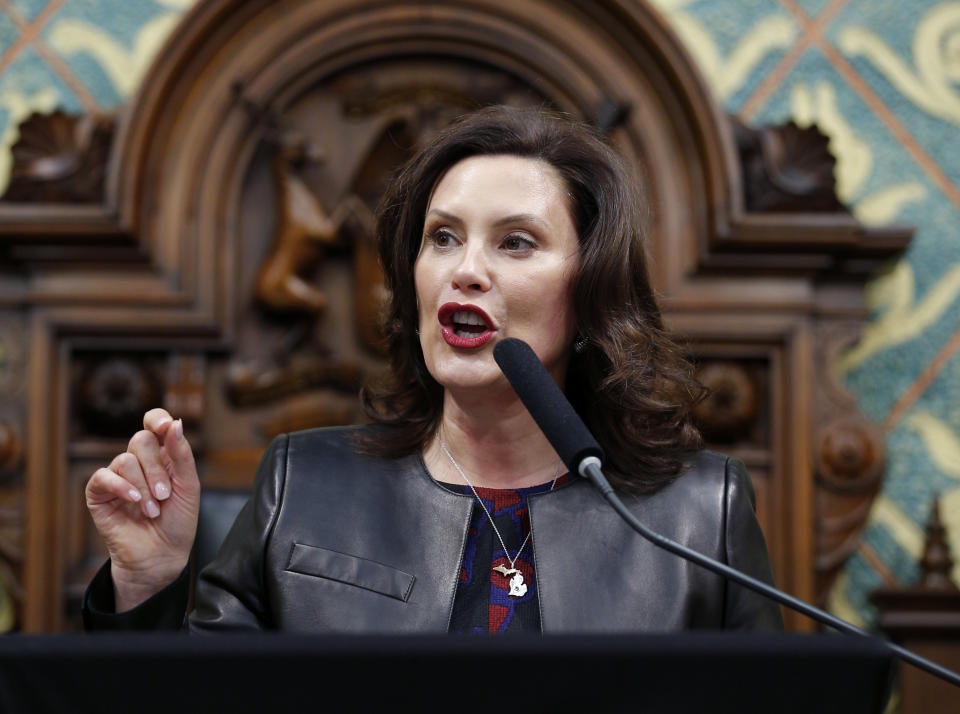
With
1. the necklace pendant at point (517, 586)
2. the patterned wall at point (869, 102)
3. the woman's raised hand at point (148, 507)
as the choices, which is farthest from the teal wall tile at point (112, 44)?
Answer: the necklace pendant at point (517, 586)

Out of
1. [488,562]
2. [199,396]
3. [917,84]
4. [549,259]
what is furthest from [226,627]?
[917,84]

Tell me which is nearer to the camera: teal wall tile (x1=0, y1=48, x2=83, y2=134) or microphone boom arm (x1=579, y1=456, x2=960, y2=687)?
microphone boom arm (x1=579, y1=456, x2=960, y2=687)

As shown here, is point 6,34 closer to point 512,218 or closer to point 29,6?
point 29,6

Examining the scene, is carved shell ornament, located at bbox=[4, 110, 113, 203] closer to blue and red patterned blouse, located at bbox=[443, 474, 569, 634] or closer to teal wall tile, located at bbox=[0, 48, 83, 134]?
teal wall tile, located at bbox=[0, 48, 83, 134]

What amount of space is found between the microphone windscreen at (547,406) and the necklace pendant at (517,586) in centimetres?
31

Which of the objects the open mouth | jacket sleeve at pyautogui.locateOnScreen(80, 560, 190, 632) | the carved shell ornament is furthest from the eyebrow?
the carved shell ornament

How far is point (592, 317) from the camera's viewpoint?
156 centimetres

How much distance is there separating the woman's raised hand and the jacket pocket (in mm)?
139

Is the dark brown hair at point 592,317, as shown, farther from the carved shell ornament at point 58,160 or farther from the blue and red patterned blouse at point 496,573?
the carved shell ornament at point 58,160

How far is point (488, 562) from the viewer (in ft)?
4.79

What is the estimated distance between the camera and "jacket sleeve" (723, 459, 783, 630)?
4.75ft

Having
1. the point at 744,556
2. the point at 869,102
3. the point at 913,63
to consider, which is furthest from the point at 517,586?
the point at 913,63

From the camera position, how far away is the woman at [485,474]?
1.38 m

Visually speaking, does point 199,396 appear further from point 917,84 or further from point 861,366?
point 917,84
